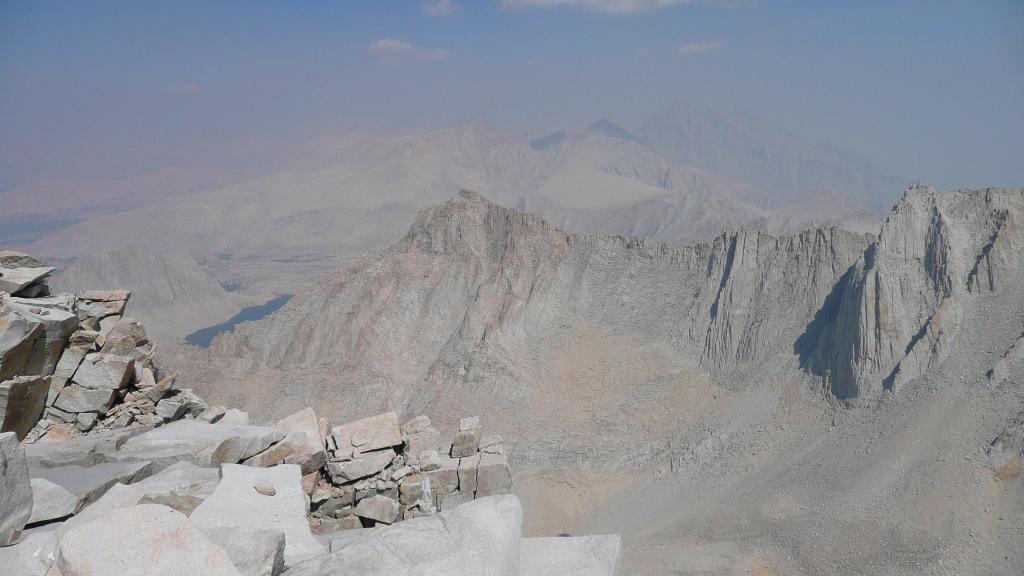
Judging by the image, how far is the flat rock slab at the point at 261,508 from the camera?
27.1ft

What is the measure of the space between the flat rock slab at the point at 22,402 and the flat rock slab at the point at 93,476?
4.47 feet

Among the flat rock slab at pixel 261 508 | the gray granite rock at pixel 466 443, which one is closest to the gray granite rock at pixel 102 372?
the flat rock slab at pixel 261 508

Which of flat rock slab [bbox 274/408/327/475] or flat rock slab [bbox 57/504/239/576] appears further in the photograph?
flat rock slab [bbox 274/408/327/475]

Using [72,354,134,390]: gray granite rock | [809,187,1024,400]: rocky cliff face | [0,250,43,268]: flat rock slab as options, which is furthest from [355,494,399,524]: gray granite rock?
[809,187,1024,400]: rocky cliff face

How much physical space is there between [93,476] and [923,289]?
45.5 metres

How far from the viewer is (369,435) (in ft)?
45.6

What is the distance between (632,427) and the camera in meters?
45.3

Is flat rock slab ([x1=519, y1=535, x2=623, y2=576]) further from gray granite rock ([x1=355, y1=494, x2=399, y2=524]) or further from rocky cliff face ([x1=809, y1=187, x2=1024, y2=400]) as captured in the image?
rocky cliff face ([x1=809, y1=187, x2=1024, y2=400])

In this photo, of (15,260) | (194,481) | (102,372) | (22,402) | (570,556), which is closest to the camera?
(570,556)

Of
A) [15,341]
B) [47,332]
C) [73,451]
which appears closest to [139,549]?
[73,451]

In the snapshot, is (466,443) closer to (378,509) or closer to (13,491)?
(378,509)

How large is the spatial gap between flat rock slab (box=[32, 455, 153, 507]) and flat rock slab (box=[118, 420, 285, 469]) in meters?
0.54

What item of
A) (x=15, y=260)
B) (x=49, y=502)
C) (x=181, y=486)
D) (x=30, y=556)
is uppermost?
(x=15, y=260)

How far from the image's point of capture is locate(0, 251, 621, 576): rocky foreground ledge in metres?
6.52
